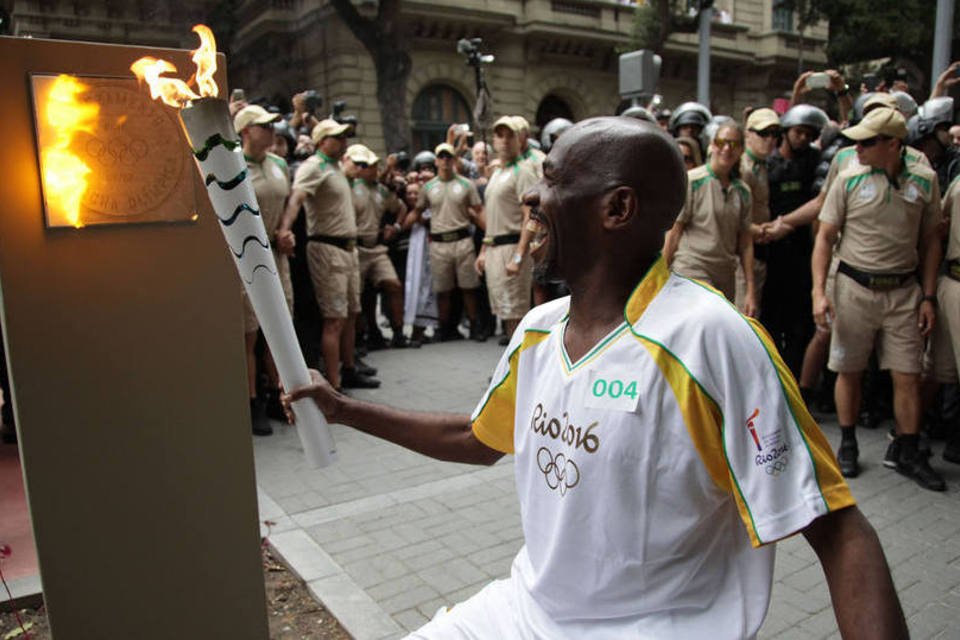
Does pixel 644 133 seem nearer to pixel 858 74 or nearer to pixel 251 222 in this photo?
pixel 251 222

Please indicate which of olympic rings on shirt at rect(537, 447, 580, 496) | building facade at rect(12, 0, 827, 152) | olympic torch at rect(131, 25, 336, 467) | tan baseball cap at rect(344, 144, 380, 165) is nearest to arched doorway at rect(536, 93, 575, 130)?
building facade at rect(12, 0, 827, 152)

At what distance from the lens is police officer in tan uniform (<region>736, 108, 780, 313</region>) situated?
21.5ft

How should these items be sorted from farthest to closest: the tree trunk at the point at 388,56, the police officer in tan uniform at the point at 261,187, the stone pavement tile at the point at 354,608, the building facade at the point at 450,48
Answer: the tree trunk at the point at 388,56 → the building facade at the point at 450,48 → the police officer in tan uniform at the point at 261,187 → the stone pavement tile at the point at 354,608

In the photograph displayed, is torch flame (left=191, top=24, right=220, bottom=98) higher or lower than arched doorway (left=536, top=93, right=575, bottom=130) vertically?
lower

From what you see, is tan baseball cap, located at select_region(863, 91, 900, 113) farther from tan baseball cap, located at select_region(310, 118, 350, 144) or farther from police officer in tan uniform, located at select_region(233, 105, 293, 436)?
police officer in tan uniform, located at select_region(233, 105, 293, 436)

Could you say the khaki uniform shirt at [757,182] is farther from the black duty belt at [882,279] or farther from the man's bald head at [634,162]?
the man's bald head at [634,162]

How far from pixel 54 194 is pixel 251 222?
841mm

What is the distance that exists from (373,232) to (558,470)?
733 cm

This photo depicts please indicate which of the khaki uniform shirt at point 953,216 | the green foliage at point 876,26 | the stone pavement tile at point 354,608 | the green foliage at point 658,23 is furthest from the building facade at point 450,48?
the stone pavement tile at point 354,608

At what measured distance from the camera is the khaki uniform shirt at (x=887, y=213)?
4.92 meters

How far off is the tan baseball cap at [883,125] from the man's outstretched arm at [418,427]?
12.0 feet

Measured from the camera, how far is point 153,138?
2.55 meters

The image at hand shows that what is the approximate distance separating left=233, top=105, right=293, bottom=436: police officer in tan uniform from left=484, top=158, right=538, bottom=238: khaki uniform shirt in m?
2.26

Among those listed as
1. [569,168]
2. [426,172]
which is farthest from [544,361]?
[426,172]
